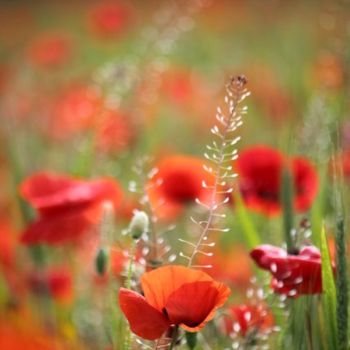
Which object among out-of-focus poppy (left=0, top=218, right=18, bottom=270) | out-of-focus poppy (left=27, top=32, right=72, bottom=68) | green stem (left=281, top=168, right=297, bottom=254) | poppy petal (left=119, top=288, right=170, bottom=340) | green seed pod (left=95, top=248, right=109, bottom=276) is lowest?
out-of-focus poppy (left=0, top=218, right=18, bottom=270)

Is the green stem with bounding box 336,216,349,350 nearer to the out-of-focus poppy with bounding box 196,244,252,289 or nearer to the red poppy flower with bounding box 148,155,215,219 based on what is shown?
the out-of-focus poppy with bounding box 196,244,252,289

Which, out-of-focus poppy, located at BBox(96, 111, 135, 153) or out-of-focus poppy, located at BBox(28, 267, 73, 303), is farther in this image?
out-of-focus poppy, located at BBox(96, 111, 135, 153)

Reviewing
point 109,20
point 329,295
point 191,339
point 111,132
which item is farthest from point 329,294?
point 109,20

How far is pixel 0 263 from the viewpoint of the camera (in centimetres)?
142

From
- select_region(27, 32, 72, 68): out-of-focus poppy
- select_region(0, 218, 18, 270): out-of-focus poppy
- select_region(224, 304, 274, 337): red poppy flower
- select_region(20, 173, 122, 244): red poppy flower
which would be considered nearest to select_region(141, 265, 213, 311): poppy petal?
select_region(224, 304, 274, 337): red poppy flower

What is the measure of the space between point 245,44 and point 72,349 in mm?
2815

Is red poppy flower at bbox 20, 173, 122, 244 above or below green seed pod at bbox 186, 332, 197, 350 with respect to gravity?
above

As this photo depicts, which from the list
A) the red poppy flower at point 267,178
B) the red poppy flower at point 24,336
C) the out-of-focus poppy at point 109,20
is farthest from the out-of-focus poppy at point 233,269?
the out-of-focus poppy at point 109,20

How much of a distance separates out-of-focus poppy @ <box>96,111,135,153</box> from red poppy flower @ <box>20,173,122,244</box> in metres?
0.16

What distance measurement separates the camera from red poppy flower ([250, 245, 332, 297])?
71 centimetres

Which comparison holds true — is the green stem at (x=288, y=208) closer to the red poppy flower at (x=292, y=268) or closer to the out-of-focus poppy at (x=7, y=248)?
the red poppy flower at (x=292, y=268)

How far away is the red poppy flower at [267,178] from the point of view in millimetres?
1105

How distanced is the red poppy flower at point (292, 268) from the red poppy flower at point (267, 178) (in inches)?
13.8

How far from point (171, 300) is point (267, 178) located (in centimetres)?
52
